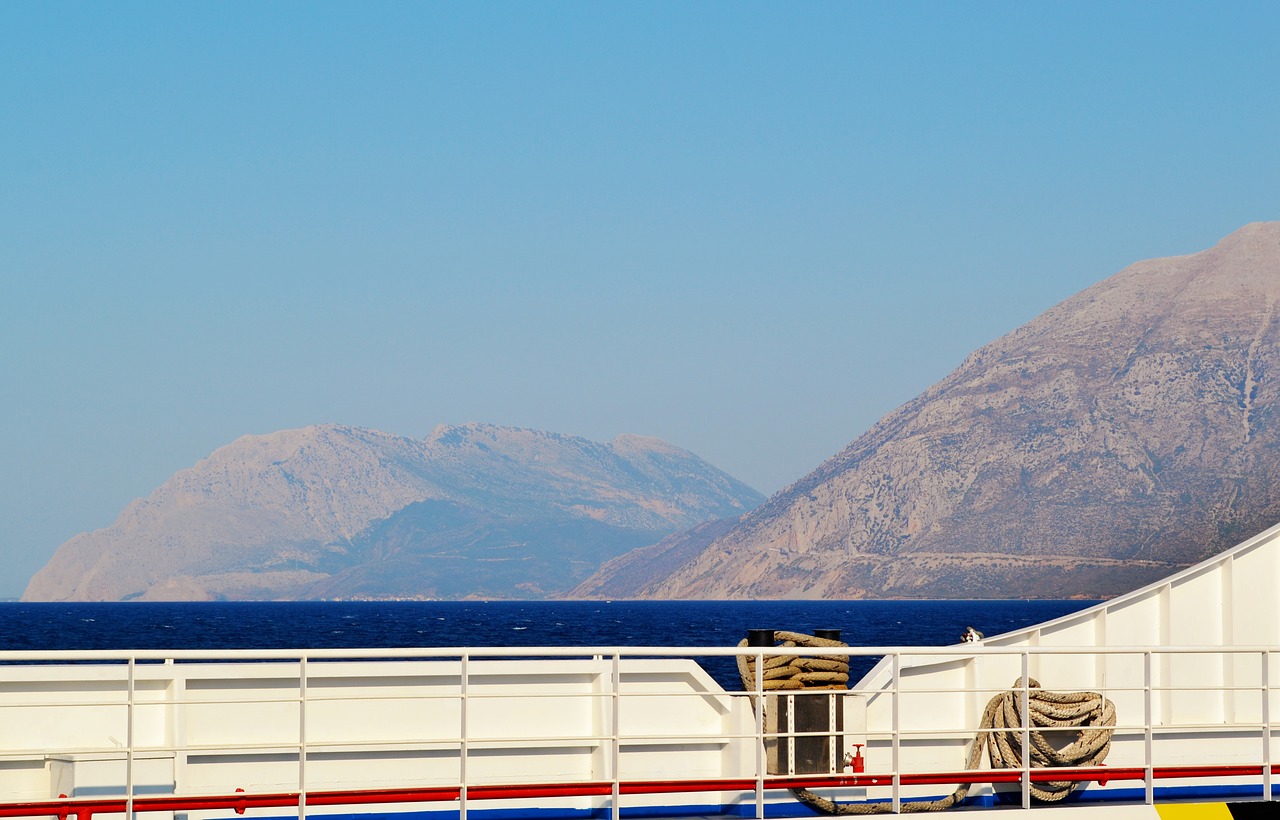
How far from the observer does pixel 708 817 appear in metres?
10.9

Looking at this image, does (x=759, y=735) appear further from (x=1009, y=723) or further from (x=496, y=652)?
(x=1009, y=723)

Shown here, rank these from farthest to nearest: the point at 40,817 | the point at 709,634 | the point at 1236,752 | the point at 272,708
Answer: the point at 709,634
the point at 1236,752
the point at 272,708
the point at 40,817

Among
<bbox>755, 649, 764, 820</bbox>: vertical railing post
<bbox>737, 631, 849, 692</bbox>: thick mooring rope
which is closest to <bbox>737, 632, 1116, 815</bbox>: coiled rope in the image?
<bbox>737, 631, 849, 692</bbox>: thick mooring rope

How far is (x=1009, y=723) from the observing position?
1169 centimetres

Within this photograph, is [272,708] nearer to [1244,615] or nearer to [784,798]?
[784,798]

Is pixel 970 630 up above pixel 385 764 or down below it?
above

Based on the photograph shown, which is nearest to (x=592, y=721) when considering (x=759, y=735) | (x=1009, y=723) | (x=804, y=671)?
(x=804, y=671)

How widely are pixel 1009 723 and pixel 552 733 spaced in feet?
12.1

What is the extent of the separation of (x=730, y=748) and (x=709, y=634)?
114 m

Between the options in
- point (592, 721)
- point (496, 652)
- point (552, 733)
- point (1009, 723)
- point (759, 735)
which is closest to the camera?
point (496, 652)

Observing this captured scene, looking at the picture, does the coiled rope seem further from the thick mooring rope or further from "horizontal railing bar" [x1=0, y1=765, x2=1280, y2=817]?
"horizontal railing bar" [x1=0, y1=765, x2=1280, y2=817]

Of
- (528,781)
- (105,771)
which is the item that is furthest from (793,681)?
(105,771)

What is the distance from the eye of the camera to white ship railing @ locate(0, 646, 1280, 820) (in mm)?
9969

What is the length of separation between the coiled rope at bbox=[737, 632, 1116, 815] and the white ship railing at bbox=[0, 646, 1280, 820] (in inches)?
8.1
